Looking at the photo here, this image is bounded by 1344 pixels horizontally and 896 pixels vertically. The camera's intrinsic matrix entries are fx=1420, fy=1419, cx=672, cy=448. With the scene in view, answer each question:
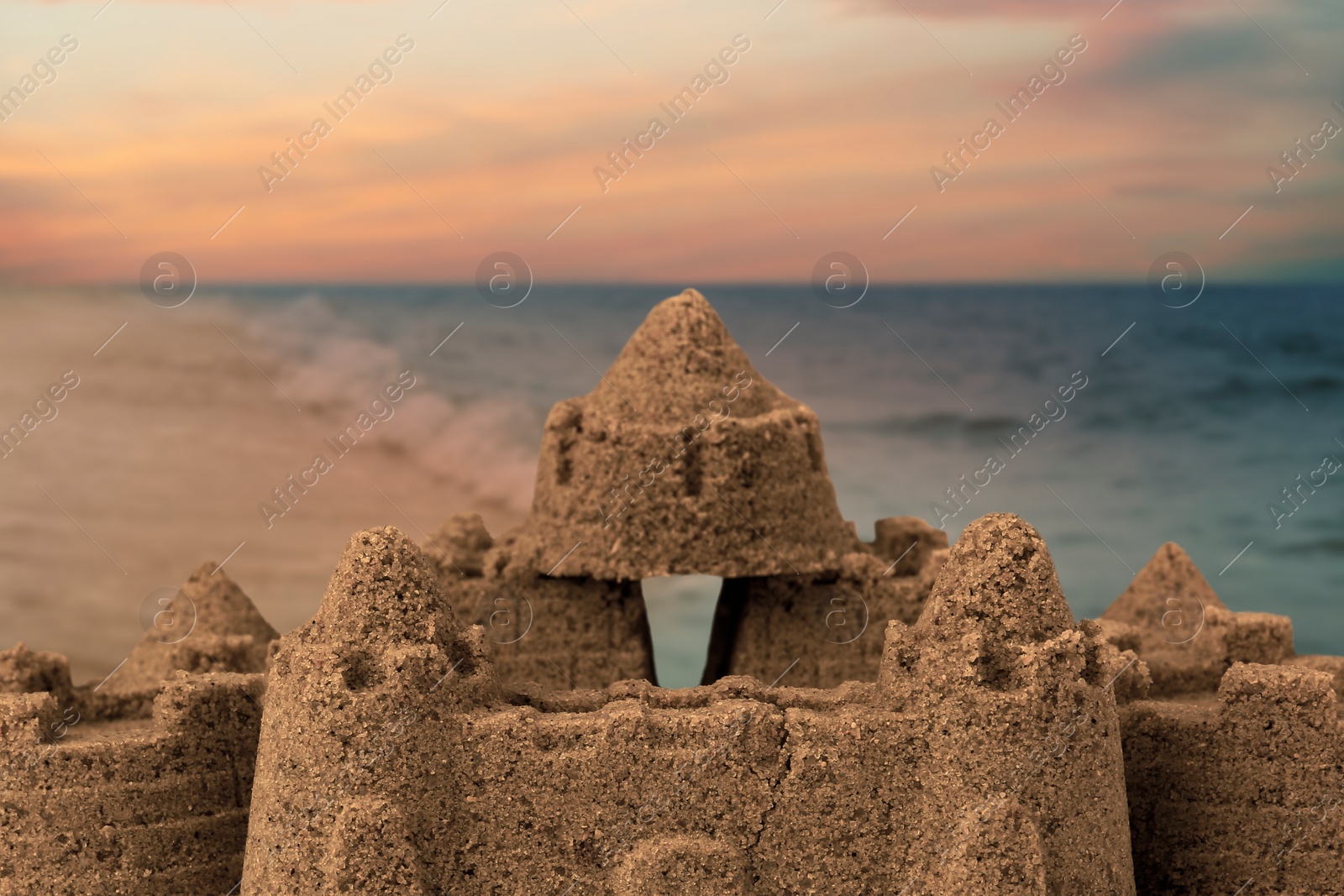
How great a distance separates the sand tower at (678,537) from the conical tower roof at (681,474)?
0.01 meters

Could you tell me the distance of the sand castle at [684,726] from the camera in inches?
283

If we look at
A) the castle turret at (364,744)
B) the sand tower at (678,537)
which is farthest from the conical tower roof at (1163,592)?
the castle turret at (364,744)

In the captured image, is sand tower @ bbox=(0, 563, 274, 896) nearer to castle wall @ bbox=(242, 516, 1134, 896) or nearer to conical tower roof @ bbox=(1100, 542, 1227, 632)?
castle wall @ bbox=(242, 516, 1134, 896)

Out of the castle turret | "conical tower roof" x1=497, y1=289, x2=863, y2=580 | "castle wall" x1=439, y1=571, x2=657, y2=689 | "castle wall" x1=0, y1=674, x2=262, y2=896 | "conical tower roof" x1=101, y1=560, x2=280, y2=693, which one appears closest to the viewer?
the castle turret

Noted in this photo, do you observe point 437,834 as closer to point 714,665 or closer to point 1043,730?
point 1043,730

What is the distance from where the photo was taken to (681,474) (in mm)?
9203

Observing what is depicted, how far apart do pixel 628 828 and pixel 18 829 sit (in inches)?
139

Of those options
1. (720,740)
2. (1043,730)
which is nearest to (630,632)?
(720,740)

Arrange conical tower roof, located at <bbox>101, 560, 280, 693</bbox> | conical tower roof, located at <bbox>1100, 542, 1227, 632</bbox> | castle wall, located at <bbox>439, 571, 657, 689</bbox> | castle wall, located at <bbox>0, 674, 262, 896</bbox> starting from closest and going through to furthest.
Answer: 1. castle wall, located at <bbox>0, 674, 262, 896</bbox>
2. conical tower roof, located at <bbox>101, 560, 280, 693</bbox>
3. castle wall, located at <bbox>439, 571, 657, 689</bbox>
4. conical tower roof, located at <bbox>1100, 542, 1227, 632</bbox>

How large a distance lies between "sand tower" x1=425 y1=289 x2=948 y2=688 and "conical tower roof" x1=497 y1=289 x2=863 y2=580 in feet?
0.04

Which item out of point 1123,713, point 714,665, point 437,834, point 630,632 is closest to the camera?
point 437,834

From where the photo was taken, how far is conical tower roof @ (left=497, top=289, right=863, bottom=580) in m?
9.18

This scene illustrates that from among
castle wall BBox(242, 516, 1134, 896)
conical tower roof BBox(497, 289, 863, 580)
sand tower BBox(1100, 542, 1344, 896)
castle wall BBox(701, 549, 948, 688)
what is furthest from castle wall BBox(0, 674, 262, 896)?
sand tower BBox(1100, 542, 1344, 896)

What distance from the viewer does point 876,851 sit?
7254 millimetres
